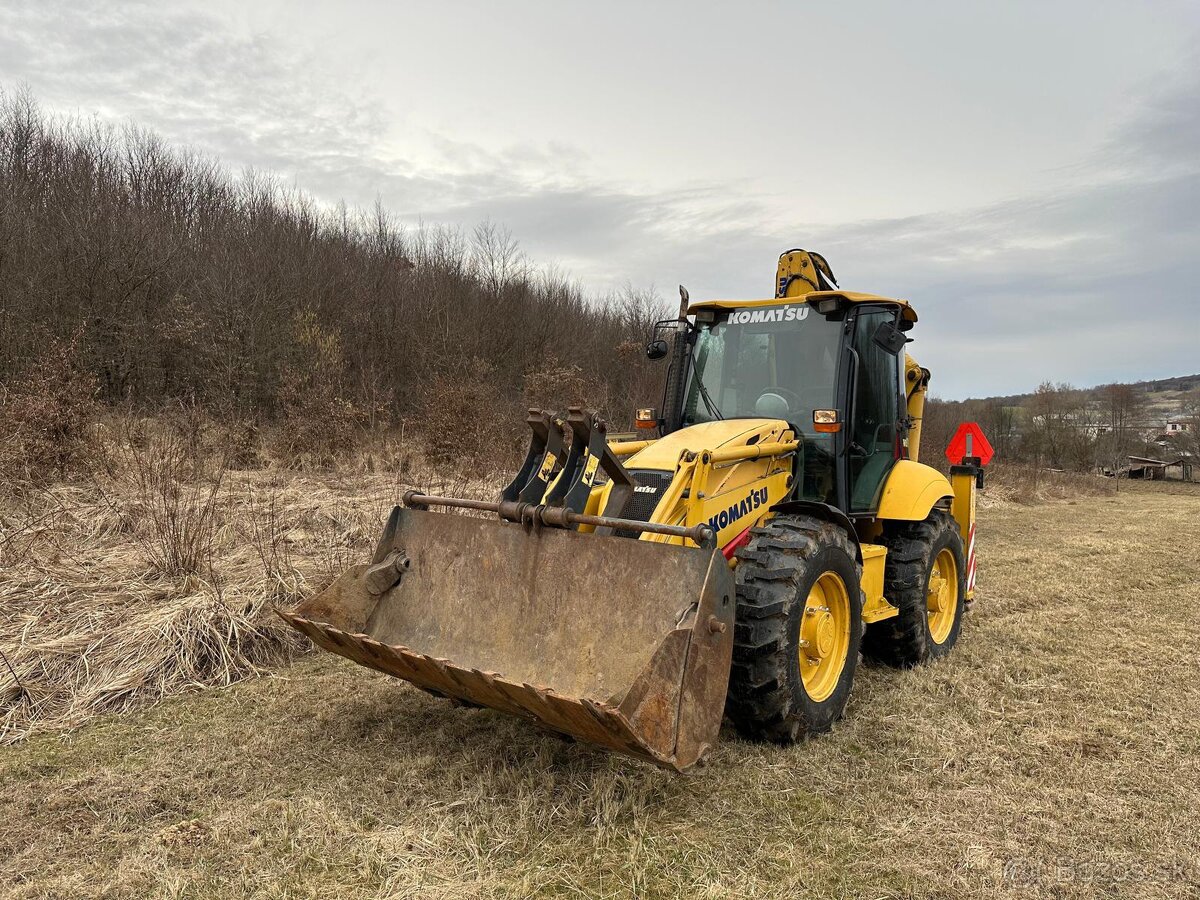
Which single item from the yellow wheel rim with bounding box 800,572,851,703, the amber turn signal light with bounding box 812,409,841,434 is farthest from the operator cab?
the yellow wheel rim with bounding box 800,572,851,703

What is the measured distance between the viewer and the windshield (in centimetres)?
519

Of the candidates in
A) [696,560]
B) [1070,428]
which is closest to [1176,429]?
[1070,428]

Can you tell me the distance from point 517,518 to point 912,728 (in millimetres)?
2455

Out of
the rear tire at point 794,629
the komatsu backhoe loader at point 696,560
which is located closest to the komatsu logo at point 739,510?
the komatsu backhoe loader at point 696,560

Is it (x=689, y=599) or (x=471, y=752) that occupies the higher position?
(x=689, y=599)

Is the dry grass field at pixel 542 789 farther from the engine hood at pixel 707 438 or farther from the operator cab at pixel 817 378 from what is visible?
the engine hood at pixel 707 438

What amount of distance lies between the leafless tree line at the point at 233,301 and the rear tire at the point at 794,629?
10.1 m

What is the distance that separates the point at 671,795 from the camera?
11.7ft

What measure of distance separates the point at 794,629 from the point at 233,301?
44.7ft

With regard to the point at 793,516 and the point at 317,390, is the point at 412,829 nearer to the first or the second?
the point at 793,516

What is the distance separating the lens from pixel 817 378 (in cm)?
520

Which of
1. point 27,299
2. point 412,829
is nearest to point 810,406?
point 412,829

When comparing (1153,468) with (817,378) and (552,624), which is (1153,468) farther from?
(552,624)

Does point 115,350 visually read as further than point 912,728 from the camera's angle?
Yes
